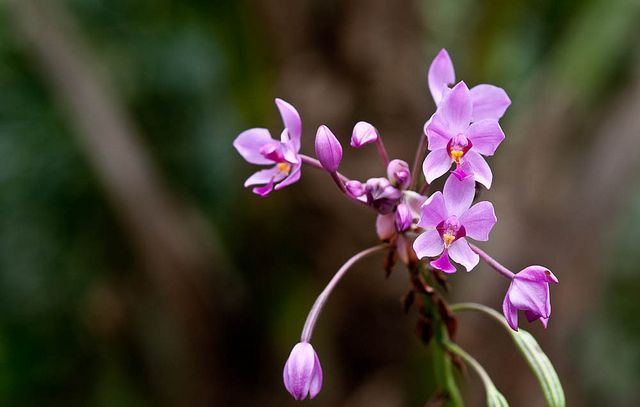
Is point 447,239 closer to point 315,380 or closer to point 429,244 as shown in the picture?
point 429,244

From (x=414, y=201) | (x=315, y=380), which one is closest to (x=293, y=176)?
(x=414, y=201)

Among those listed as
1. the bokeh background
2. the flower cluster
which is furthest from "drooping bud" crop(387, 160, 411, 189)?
the bokeh background

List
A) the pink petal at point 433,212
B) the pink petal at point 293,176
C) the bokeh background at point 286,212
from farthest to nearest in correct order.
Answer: the bokeh background at point 286,212, the pink petal at point 293,176, the pink petal at point 433,212

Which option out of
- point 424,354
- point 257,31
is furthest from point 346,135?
point 424,354

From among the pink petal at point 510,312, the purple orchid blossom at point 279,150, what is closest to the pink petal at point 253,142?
the purple orchid blossom at point 279,150

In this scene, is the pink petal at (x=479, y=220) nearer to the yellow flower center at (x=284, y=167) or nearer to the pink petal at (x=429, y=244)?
the pink petal at (x=429, y=244)

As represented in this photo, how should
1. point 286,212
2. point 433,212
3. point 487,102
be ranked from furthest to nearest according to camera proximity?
point 286,212, point 487,102, point 433,212
